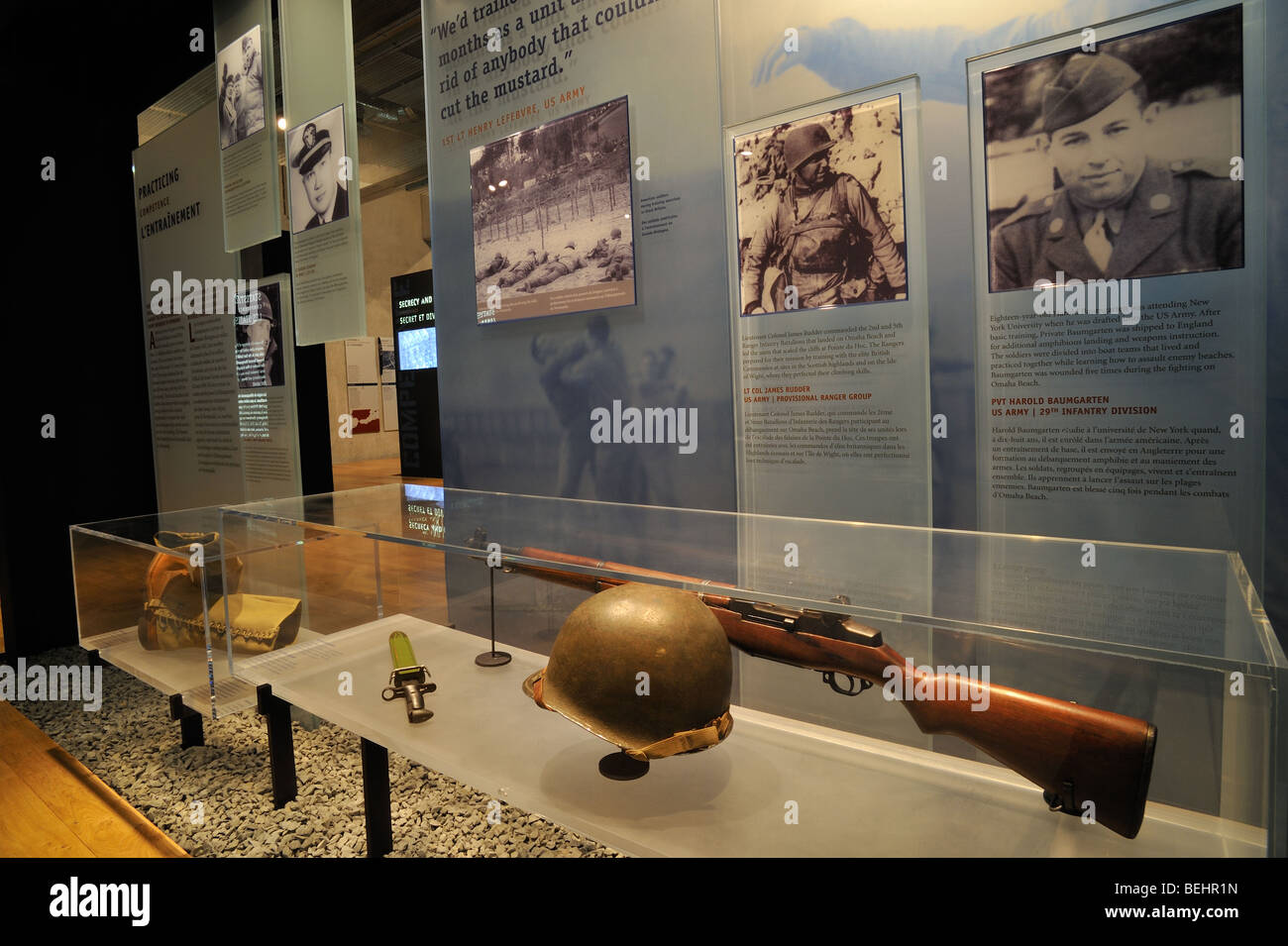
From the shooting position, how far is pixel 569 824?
127cm

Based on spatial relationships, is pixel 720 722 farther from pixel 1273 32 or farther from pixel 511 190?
pixel 511 190

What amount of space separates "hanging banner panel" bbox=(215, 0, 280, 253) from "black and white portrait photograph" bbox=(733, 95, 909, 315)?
2596 mm

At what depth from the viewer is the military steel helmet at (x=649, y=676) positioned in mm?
1232

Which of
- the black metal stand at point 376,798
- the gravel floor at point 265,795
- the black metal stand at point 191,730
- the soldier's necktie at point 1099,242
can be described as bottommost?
the gravel floor at point 265,795

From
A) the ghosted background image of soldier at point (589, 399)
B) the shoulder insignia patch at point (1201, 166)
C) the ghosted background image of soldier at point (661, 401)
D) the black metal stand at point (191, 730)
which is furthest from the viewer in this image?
the black metal stand at point (191, 730)

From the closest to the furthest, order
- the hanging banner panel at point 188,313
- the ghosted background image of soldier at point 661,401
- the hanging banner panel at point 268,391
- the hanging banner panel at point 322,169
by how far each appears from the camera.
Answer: the ghosted background image of soldier at point 661,401 → the hanging banner panel at point 322,169 → the hanging banner panel at point 268,391 → the hanging banner panel at point 188,313

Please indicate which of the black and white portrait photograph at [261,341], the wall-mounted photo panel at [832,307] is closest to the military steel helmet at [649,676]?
the wall-mounted photo panel at [832,307]

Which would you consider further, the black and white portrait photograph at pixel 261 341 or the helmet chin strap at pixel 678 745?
the black and white portrait photograph at pixel 261 341

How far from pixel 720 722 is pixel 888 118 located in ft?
5.41

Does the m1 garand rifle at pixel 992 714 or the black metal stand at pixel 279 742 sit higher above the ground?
the m1 garand rifle at pixel 992 714

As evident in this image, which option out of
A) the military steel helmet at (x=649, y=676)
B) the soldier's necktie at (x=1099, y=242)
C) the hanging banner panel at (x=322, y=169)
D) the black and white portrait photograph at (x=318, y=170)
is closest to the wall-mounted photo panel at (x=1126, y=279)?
the soldier's necktie at (x=1099, y=242)

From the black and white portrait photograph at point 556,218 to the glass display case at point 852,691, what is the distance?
989mm

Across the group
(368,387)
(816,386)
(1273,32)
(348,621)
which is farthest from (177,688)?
(368,387)

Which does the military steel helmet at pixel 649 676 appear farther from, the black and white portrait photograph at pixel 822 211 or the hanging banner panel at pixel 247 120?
the hanging banner panel at pixel 247 120
